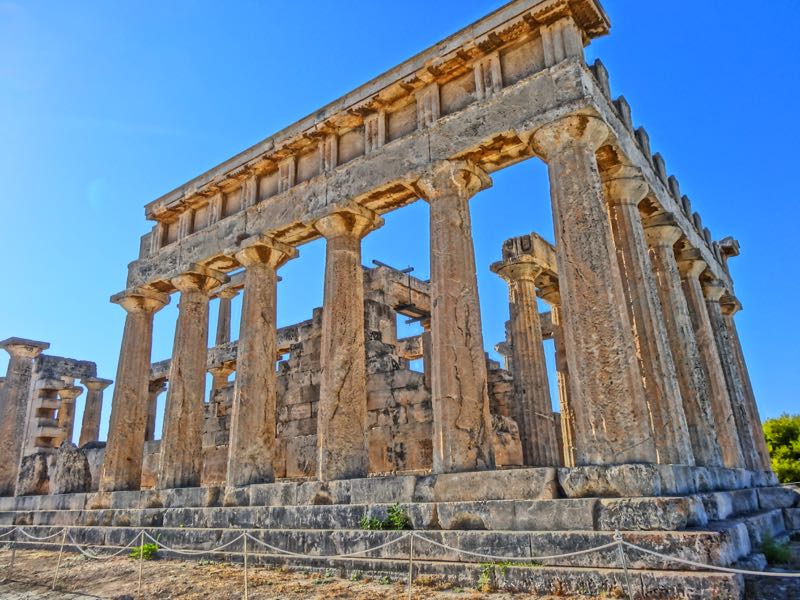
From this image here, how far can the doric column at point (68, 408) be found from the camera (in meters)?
28.8

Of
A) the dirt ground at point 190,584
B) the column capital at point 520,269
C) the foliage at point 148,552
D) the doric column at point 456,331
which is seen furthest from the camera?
the column capital at point 520,269

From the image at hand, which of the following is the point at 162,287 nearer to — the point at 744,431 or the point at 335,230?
the point at 335,230

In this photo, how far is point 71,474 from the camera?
15.7m

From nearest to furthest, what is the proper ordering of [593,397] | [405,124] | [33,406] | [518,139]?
[593,397]
[518,139]
[405,124]
[33,406]

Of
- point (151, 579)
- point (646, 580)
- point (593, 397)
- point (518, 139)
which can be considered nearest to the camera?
point (646, 580)

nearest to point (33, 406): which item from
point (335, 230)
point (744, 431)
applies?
point (335, 230)

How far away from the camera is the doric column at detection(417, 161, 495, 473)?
8688mm

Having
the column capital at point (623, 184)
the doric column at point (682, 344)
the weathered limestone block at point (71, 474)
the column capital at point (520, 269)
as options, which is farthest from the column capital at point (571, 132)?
the weathered limestone block at point (71, 474)

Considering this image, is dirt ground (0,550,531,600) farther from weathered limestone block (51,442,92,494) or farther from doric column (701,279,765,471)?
doric column (701,279,765,471)

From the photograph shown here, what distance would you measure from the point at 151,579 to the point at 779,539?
9.23m

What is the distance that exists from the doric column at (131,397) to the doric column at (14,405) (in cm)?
792

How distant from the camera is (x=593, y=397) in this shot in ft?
25.0

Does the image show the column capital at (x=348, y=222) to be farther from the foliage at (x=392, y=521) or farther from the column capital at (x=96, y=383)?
the column capital at (x=96, y=383)

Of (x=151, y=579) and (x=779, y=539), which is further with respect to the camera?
(x=151, y=579)
